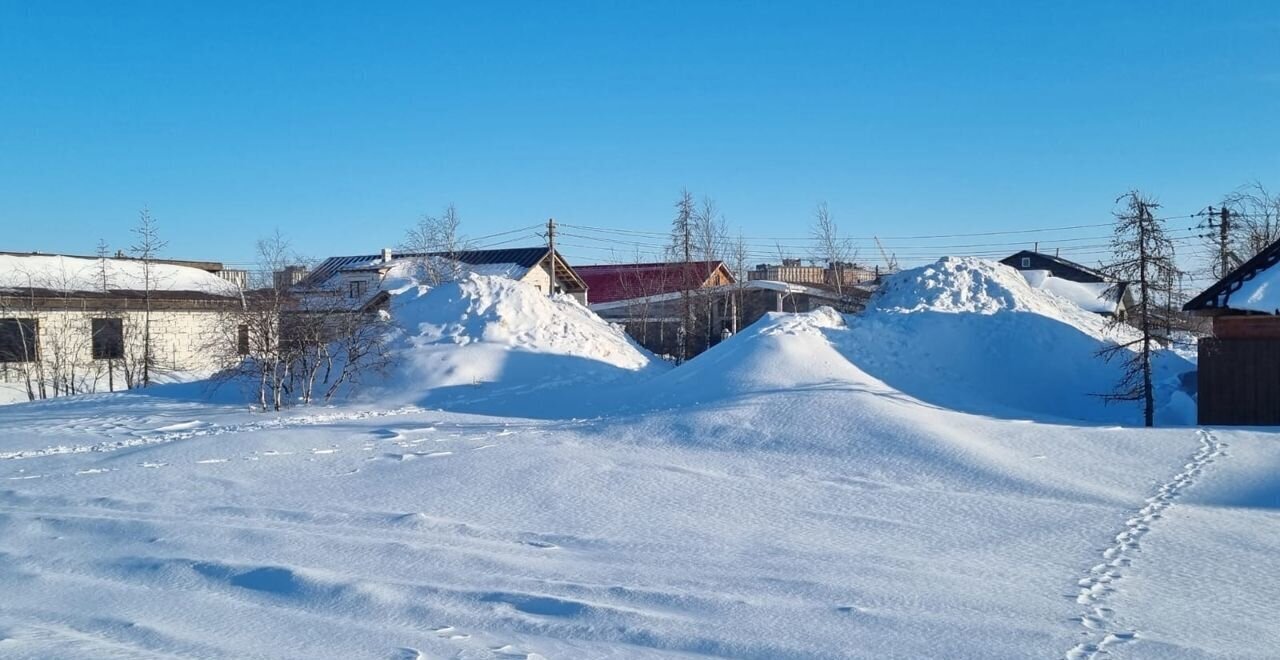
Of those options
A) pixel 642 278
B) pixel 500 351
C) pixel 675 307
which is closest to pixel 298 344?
pixel 500 351

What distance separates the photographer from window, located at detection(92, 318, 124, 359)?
88.9 feet

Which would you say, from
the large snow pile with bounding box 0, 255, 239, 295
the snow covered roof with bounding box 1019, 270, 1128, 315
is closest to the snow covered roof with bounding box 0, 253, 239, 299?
the large snow pile with bounding box 0, 255, 239, 295

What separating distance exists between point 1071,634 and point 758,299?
37228 mm

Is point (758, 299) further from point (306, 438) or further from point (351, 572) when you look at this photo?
point (351, 572)

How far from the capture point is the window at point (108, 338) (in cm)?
2709

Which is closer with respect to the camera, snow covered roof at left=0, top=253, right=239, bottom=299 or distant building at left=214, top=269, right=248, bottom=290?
snow covered roof at left=0, top=253, right=239, bottom=299

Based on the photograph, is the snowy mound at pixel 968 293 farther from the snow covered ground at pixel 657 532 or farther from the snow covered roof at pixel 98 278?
the snow covered roof at pixel 98 278

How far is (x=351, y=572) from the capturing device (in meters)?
6.86

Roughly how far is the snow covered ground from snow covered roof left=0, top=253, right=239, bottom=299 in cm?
1389

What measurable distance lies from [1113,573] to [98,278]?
30871 mm

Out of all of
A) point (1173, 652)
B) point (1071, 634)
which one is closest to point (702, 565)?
point (1071, 634)

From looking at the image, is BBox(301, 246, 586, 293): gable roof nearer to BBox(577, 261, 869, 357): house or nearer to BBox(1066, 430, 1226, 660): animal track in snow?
BBox(577, 261, 869, 357): house

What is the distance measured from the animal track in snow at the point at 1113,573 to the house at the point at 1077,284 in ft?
22.9

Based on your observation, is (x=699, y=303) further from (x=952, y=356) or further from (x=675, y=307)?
(x=952, y=356)
